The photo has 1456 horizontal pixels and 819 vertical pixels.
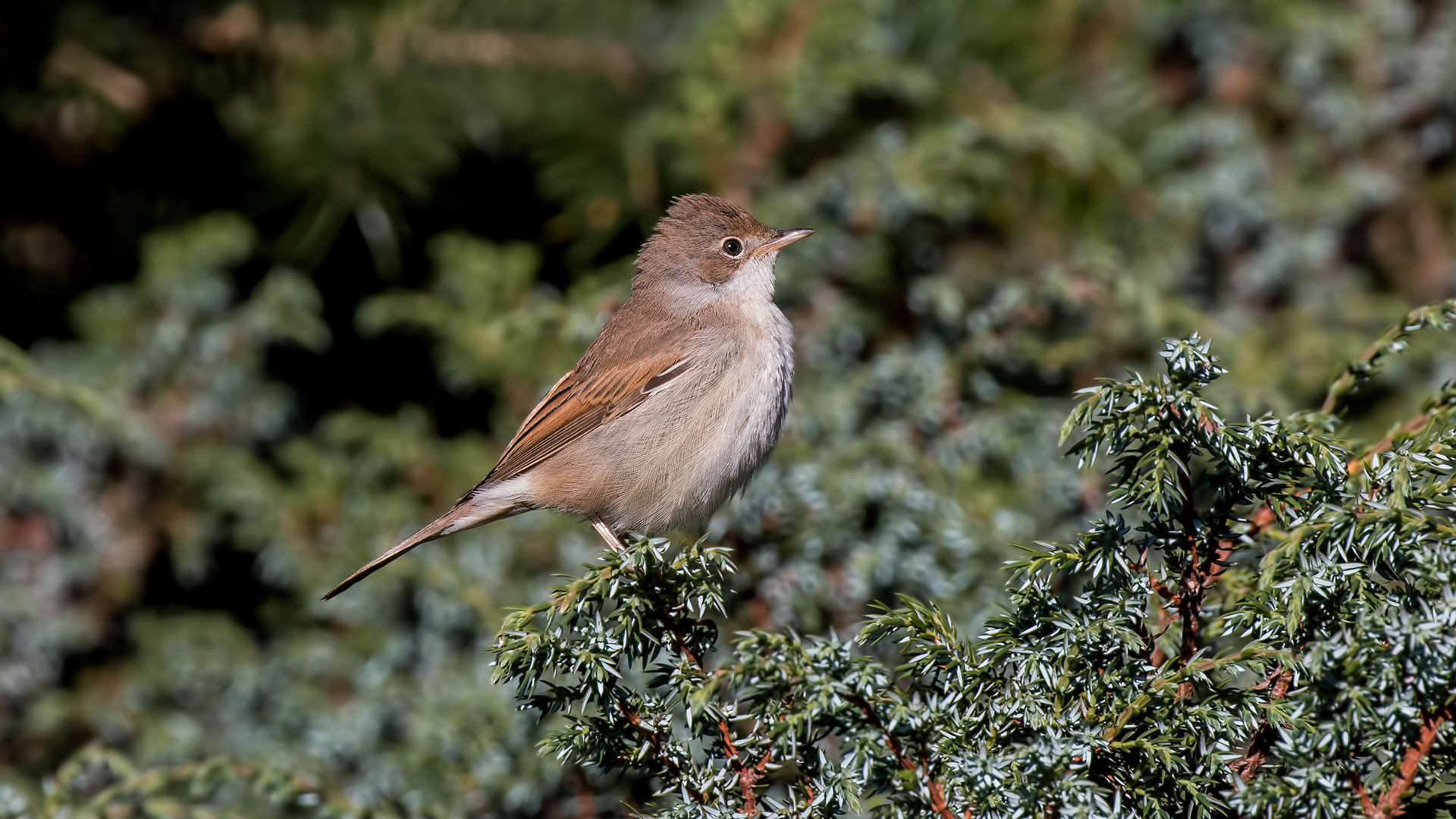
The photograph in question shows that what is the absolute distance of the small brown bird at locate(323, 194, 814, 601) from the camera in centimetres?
336

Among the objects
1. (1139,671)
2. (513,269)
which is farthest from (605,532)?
(1139,671)

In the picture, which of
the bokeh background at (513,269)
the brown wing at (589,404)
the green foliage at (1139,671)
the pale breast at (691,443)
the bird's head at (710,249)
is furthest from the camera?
the bird's head at (710,249)

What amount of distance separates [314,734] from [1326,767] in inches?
105

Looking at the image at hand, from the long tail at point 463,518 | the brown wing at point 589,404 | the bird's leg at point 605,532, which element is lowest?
the bird's leg at point 605,532

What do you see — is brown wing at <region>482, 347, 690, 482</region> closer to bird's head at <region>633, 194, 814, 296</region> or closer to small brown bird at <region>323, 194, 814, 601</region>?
small brown bird at <region>323, 194, 814, 601</region>

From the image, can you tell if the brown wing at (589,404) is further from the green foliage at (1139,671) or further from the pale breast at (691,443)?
the green foliage at (1139,671)

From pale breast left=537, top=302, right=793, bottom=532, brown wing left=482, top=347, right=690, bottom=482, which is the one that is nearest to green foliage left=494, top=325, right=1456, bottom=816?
pale breast left=537, top=302, right=793, bottom=532

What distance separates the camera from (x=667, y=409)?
3.52 m

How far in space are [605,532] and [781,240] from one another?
1.07 metres

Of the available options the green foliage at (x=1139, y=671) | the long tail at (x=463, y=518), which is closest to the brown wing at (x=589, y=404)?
the long tail at (x=463, y=518)

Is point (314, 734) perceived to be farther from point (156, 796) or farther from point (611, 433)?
point (611, 433)

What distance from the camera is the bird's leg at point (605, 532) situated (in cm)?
338

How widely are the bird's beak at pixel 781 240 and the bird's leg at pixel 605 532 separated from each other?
3.20 feet

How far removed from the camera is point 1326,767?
5.60 feet
